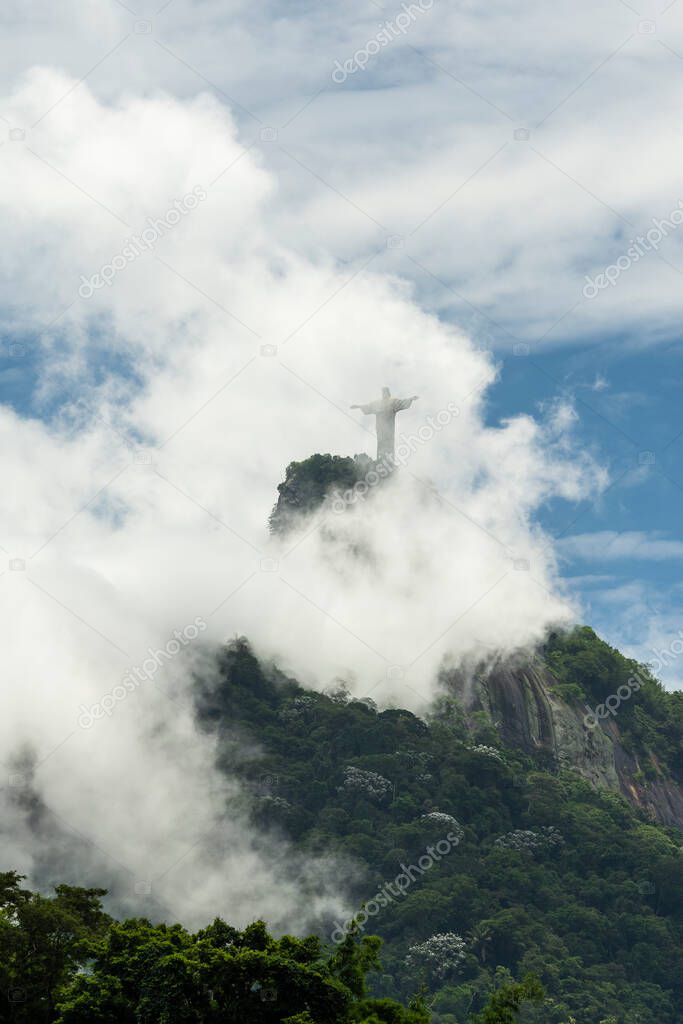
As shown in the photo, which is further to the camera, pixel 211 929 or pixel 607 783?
pixel 607 783

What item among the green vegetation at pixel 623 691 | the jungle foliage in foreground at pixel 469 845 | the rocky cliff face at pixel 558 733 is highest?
the green vegetation at pixel 623 691

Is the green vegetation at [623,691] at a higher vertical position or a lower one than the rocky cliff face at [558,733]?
higher

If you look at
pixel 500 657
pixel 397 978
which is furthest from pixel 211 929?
pixel 500 657

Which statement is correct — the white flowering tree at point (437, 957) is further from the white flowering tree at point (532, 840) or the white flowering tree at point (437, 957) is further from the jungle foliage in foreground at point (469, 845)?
the white flowering tree at point (532, 840)

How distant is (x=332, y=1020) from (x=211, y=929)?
505cm

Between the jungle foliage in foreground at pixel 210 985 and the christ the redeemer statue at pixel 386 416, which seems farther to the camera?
the christ the redeemer statue at pixel 386 416

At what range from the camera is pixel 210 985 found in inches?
1614

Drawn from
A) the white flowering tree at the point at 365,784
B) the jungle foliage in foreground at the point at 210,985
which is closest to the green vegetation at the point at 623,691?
the white flowering tree at the point at 365,784

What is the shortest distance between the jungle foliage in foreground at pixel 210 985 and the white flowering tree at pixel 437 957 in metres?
54.0

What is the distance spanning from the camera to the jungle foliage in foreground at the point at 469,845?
3935 inches

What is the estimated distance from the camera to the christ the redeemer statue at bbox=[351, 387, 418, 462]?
140 metres

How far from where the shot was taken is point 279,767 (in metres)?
120

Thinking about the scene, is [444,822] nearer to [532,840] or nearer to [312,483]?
[532,840]

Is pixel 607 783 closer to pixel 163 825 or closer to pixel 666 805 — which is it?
pixel 666 805
